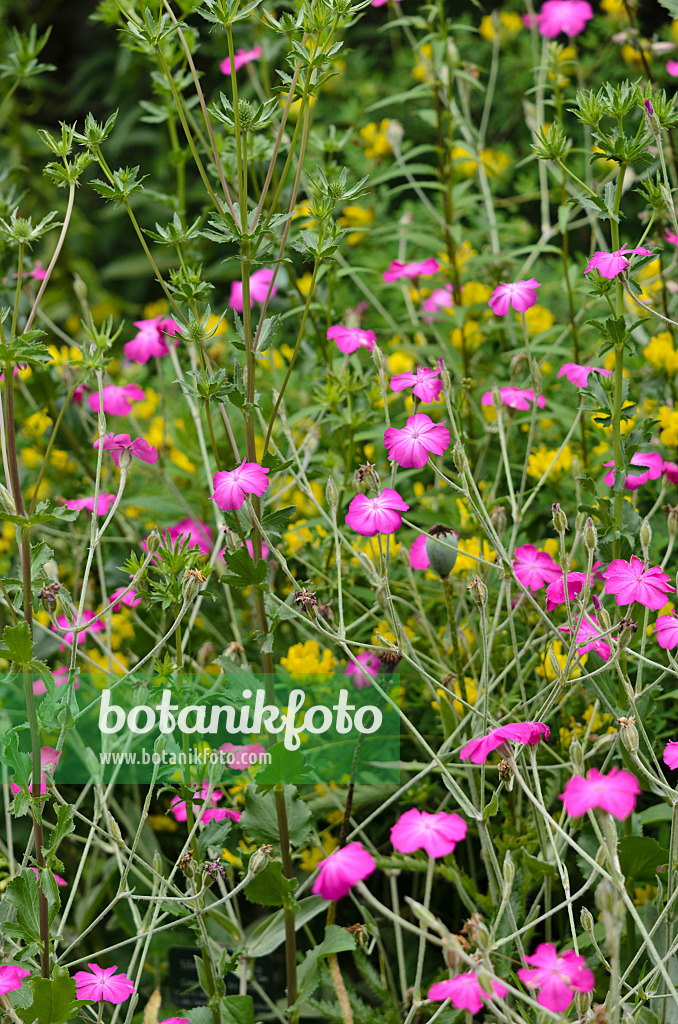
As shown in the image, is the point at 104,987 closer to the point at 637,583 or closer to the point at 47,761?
the point at 47,761

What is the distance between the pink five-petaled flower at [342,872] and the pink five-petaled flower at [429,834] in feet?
0.09

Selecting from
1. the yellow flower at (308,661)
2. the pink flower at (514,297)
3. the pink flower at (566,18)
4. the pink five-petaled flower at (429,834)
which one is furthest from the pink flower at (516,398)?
the pink flower at (566,18)

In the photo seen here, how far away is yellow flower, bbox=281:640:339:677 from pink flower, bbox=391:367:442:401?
0.91 feet

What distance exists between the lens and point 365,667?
0.91 m

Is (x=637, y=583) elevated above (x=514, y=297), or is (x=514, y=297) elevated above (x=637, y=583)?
(x=514, y=297)

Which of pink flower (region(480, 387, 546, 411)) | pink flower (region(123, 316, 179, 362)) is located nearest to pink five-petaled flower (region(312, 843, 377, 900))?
pink flower (region(480, 387, 546, 411))

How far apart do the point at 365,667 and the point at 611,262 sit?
0.42m

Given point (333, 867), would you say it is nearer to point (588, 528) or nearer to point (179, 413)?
point (588, 528)

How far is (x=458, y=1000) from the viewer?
55cm

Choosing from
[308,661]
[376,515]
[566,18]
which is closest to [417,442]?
[376,515]

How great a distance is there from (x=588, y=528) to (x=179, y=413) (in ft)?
2.70

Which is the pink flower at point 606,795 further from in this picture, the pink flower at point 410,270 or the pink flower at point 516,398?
the pink flower at point 410,270

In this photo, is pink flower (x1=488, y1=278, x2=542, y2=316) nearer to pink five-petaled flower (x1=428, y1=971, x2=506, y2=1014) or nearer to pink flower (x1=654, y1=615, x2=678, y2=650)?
pink flower (x1=654, y1=615, x2=678, y2=650)

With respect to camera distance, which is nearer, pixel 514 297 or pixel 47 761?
pixel 47 761
